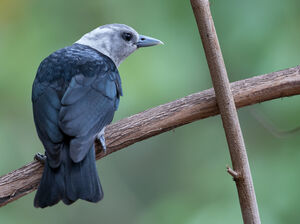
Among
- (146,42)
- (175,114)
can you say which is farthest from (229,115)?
(146,42)

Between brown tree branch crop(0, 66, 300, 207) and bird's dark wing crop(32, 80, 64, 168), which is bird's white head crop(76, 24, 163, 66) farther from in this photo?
brown tree branch crop(0, 66, 300, 207)

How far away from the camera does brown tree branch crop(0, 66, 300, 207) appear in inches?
137

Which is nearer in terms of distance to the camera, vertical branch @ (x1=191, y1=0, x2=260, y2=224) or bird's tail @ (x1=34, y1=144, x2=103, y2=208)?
vertical branch @ (x1=191, y1=0, x2=260, y2=224)

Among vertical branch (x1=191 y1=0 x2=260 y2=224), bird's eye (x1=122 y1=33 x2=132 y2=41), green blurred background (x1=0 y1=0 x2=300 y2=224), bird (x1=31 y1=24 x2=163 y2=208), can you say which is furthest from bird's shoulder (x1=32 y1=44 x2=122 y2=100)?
vertical branch (x1=191 y1=0 x2=260 y2=224)

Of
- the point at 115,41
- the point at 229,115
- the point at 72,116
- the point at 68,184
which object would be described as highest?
the point at 115,41

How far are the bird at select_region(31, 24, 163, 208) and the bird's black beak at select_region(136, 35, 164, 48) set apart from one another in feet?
1.32

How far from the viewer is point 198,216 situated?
4.28m

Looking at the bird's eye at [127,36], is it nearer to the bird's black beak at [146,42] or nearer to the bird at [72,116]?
the bird's black beak at [146,42]

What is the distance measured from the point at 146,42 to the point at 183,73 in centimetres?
39

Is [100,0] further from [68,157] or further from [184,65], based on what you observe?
[68,157]

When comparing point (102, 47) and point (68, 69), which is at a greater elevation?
point (102, 47)

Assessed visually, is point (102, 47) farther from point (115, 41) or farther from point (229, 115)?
point (229, 115)

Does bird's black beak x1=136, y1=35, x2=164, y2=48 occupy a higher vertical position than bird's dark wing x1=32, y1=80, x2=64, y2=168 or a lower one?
higher

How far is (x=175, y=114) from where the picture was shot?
11.8 feet
